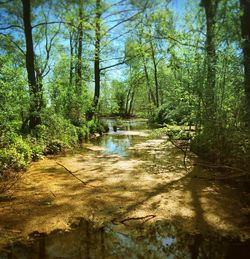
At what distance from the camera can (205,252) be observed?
3969 millimetres

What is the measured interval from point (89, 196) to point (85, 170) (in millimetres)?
2426

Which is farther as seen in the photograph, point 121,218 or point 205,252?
point 121,218

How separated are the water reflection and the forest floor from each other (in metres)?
0.27

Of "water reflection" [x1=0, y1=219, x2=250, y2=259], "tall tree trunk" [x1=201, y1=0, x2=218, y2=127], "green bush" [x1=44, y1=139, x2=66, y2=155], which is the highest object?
"tall tree trunk" [x1=201, y1=0, x2=218, y2=127]

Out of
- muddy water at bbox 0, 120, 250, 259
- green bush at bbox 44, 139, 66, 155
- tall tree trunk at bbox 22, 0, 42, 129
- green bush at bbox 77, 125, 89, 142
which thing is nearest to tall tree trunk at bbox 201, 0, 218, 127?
muddy water at bbox 0, 120, 250, 259

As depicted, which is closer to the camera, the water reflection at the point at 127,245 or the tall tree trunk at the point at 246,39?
the water reflection at the point at 127,245

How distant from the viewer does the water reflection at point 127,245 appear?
386cm

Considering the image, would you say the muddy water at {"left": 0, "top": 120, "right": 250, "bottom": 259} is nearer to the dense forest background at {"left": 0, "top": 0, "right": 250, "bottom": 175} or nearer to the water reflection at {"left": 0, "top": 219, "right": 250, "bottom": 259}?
the water reflection at {"left": 0, "top": 219, "right": 250, "bottom": 259}

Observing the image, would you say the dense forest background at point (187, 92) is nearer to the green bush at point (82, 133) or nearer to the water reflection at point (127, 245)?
the green bush at point (82, 133)

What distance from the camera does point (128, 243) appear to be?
4.16m

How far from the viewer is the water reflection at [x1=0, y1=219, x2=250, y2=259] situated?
3.86m

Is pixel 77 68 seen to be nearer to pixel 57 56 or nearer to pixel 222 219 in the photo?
pixel 57 56

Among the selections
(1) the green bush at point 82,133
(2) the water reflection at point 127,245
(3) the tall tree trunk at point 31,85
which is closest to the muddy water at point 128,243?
(2) the water reflection at point 127,245

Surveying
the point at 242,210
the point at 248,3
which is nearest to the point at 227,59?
the point at 248,3
